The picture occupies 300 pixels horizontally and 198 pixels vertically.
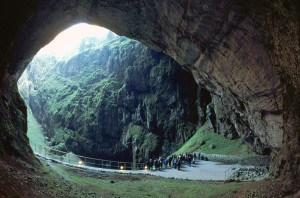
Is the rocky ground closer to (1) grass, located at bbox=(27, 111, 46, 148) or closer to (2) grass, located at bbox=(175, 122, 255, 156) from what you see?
(2) grass, located at bbox=(175, 122, 255, 156)

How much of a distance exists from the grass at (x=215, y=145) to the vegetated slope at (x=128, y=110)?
406 centimetres

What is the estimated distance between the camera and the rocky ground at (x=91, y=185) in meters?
13.2

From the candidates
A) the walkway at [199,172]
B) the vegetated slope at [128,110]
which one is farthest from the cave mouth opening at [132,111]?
the walkway at [199,172]

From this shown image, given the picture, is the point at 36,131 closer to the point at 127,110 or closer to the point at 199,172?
the point at 127,110

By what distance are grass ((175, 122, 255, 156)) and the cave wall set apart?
1294 cm

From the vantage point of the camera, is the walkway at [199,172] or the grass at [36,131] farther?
the grass at [36,131]

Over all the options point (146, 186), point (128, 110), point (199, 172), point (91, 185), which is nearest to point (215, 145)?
point (199, 172)

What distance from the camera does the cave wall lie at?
13.2 metres

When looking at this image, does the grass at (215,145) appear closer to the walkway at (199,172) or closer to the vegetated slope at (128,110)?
the vegetated slope at (128,110)

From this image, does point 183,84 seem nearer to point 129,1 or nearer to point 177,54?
point 177,54

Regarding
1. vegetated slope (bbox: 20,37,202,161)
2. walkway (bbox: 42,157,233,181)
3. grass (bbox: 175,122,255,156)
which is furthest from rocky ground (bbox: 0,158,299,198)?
vegetated slope (bbox: 20,37,202,161)

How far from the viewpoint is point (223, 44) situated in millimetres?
19797

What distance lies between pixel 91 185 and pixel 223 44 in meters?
13.2

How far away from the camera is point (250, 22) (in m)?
16.9
